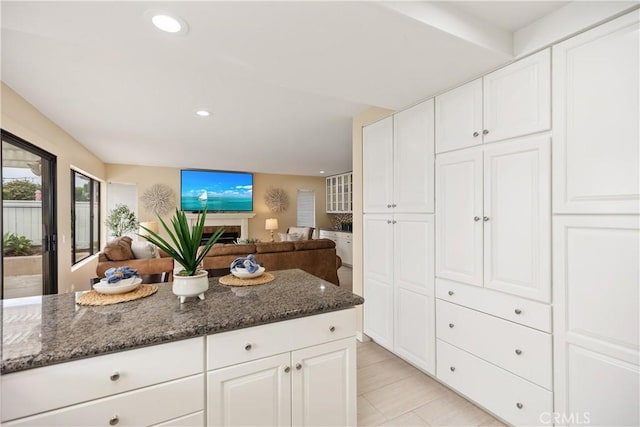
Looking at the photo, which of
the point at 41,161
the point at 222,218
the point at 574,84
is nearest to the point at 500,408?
the point at 574,84

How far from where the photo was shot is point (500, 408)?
168 centimetres

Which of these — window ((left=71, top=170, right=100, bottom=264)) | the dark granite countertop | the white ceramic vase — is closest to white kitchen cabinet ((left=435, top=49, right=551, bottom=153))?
the dark granite countertop

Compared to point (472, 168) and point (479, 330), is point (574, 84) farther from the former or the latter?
point (479, 330)

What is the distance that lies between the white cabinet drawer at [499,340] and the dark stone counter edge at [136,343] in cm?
111

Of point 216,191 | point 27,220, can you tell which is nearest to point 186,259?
point 27,220

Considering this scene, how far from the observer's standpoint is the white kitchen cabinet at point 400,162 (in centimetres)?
215

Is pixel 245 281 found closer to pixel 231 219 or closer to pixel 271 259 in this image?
pixel 271 259

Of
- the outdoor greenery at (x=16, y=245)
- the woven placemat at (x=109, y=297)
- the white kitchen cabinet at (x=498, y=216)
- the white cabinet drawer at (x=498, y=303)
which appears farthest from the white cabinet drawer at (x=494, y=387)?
the outdoor greenery at (x=16, y=245)

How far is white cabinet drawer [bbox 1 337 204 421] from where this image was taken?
0.92m

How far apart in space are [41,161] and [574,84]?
4793 mm

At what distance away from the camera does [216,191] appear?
A: 6910 mm

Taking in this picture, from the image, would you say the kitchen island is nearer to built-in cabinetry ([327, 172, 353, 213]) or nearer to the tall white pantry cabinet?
the tall white pantry cabinet

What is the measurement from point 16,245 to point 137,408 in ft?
9.53

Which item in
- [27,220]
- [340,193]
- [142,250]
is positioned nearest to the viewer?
[27,220]
